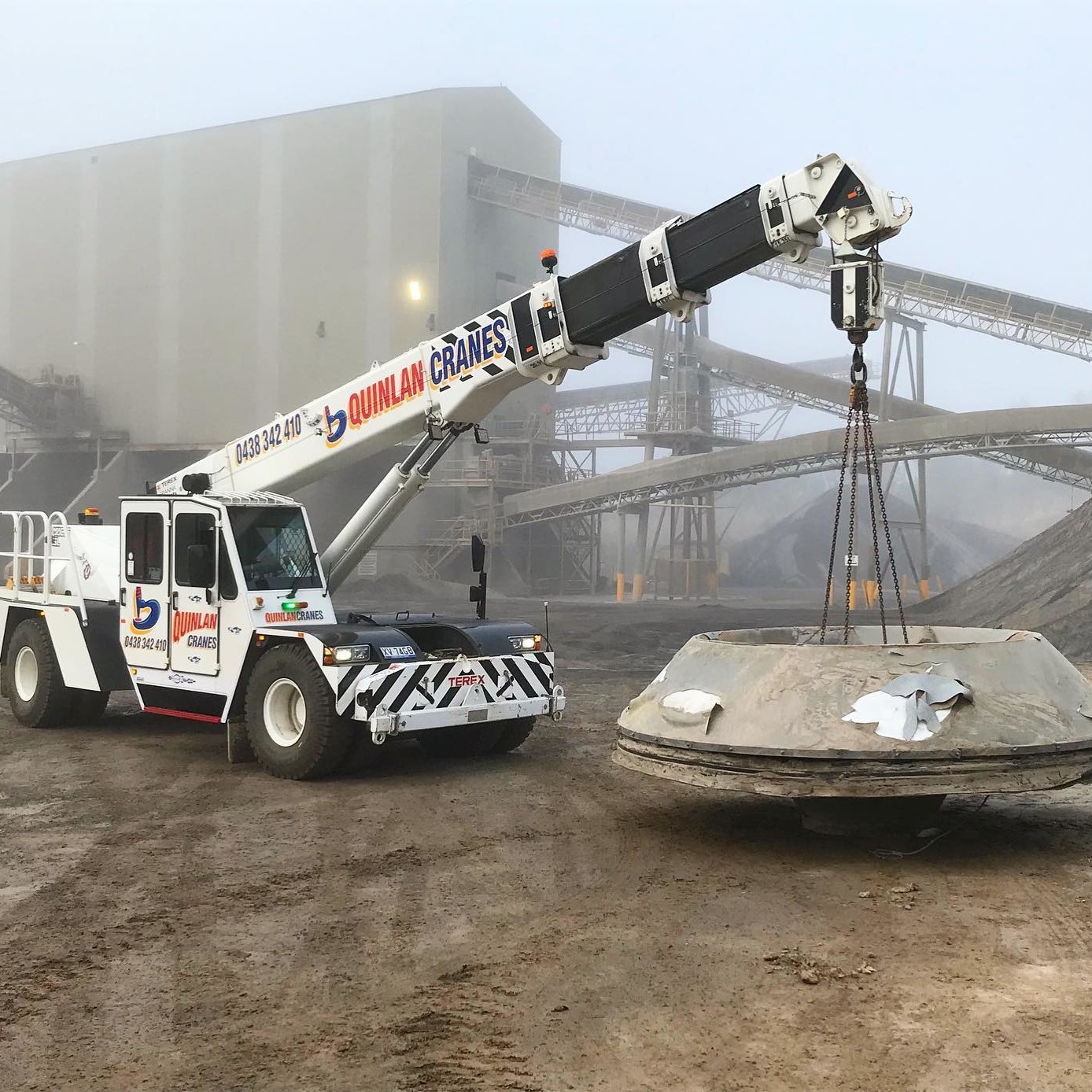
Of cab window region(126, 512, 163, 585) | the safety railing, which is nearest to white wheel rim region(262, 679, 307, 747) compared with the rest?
cab window region(126, 512, 163, 585)

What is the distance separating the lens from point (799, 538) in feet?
201

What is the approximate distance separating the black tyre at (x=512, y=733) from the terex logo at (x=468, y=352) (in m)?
3.00

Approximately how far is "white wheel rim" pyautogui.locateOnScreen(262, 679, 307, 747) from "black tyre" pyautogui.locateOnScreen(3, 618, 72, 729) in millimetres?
3445

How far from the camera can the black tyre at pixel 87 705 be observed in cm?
1180

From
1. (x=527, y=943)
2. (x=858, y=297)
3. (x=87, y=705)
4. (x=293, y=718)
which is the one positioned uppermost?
(x=858, y=297)

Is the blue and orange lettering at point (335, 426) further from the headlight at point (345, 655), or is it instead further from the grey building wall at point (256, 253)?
the grey building wall at point (256, 253)

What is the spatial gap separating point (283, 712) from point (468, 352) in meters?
3.30

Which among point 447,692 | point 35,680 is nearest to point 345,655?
point 447,692

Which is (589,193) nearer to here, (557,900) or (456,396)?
(456,396)

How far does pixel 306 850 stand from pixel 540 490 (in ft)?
105

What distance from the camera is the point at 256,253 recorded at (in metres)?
39.7

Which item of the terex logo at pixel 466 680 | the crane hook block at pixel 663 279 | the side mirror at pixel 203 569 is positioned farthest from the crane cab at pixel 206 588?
the crane hook block at pixel 663 279

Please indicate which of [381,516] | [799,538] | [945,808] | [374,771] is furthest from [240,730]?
[799,538]

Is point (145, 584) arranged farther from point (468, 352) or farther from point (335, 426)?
point (468, 352)
